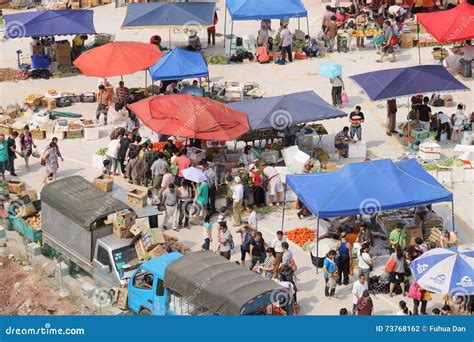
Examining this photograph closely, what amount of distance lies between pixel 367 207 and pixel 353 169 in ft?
3.96

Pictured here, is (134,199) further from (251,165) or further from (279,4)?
(279,4)

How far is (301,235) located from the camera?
23875mm

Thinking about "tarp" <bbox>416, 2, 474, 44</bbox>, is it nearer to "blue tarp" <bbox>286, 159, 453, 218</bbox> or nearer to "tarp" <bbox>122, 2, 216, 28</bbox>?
"tarp" <bbox>122, 2, 216, 28</bbox>

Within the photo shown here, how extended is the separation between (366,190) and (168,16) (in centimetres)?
1600

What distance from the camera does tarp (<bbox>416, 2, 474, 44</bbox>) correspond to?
33.8 m

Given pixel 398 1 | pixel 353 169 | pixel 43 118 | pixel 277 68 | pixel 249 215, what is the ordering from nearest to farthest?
1. pixel 353 169
2. pixel 249 215
3. pixel 43 118
4. pixel 277 68
5. pixel 398 1

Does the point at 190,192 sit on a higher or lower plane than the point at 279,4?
lower

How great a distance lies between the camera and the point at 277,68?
1430 inches

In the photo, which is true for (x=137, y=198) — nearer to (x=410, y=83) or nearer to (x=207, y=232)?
(x=207, y=232)

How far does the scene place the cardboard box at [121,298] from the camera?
2047cm

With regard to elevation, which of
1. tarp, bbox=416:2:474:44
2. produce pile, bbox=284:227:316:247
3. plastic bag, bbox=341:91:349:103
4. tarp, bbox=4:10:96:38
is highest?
tarp, bbox=416:2:474:44

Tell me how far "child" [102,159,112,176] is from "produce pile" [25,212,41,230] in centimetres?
301

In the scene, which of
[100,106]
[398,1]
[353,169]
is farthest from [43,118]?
[398,1]

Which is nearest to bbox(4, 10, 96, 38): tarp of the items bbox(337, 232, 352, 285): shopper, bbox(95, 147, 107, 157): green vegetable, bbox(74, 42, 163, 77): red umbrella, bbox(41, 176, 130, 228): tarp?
bbox(74, 42, 163, 77): red umbrella
